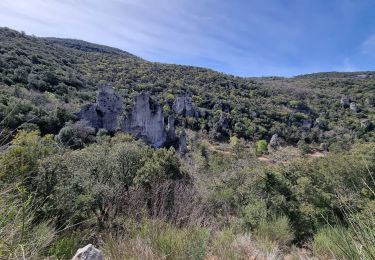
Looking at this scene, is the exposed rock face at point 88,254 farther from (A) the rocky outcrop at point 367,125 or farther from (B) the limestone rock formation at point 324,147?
(A) the rocky outcrop at point 367,125

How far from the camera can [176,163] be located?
12344 mm

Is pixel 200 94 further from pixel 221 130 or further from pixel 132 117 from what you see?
pixel 132 117

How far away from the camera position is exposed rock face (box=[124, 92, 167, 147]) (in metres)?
33.1

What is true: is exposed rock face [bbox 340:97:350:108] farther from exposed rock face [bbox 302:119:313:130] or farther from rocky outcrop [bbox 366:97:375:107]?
exposed rock face [bbox 302:119:313:130]

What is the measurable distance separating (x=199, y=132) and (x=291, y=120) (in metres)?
18.4

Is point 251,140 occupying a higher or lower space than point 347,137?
lower

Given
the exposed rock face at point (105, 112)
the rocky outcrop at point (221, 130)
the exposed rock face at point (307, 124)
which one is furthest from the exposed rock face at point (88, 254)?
the exposed rock face at point (307, 124)

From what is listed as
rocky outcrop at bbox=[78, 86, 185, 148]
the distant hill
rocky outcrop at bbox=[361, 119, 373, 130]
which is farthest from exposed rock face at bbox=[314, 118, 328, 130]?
rocky outcrop at bbox=[78, 86, 185, 148]

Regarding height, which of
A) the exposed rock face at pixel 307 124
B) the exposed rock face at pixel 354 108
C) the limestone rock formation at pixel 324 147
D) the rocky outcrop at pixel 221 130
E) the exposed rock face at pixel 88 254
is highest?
the exposed rock face at pixel 354 108

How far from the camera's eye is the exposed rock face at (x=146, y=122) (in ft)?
109

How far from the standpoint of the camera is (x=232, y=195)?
1284 centimetres

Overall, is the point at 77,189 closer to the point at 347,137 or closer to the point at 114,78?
the point at 347,137

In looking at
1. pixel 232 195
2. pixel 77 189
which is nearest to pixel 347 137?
pixel 232 195

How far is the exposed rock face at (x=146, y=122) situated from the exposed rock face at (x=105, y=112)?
125cm
